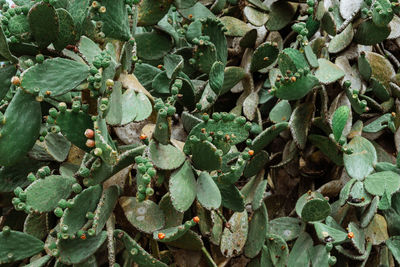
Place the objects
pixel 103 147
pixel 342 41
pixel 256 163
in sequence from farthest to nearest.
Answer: pixel 342 41 < pixel 256 163 < pixel 103 147

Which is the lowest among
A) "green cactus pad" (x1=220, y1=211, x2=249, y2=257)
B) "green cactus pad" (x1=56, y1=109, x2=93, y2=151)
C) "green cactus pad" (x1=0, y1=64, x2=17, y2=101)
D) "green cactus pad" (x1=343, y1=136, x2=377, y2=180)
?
"green cactus pad" (x1=220, y1=211, x2=249, y2=257)

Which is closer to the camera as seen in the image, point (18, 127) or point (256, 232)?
point (18, 127)

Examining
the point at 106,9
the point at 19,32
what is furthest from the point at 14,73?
the point at 106,9

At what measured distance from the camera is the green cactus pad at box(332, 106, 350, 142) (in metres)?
0.90

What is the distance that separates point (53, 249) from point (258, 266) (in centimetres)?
39

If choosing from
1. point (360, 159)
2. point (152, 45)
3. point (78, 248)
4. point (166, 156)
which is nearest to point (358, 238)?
point (360, 159)

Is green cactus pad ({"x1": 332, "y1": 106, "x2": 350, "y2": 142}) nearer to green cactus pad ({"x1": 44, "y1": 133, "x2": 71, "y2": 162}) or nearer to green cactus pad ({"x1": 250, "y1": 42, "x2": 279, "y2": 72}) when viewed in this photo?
green cactus pad ({"x1": 250, "y1": 42, "x2": 279, "y2": 72})

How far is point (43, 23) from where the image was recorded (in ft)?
2.48

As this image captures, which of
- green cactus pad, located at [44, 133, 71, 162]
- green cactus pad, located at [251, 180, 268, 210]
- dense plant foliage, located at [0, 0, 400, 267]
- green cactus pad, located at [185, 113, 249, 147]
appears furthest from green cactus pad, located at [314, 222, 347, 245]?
green cactus pad, located at [44, 133, 71, 162]

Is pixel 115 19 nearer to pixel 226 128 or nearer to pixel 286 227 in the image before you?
pixel 226 128

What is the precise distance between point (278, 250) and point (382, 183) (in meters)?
0.22

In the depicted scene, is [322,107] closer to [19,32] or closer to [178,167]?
[178,167]

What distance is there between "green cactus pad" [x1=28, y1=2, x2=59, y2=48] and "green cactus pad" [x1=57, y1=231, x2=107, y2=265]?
328 mm

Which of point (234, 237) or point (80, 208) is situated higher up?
point (80, 208)
